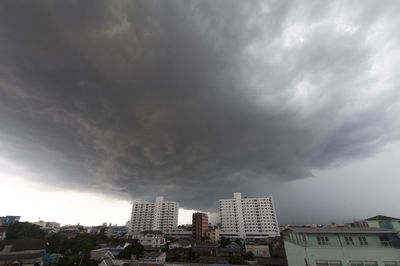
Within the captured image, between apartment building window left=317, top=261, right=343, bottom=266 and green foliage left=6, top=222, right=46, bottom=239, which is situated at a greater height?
green foliage left=6, top=222, right=46, bottom=239

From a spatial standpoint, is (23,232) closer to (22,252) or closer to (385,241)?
(22,252)

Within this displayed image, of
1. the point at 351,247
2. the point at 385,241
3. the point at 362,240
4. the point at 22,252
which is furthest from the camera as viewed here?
the point at 22,252

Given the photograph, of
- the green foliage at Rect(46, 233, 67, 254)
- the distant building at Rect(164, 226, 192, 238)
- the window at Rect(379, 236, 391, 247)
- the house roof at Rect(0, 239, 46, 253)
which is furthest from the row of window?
the distant building at Rect(164, 226, 192, 238)

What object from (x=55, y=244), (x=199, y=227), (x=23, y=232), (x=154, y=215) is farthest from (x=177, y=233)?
(x=23, y=232)

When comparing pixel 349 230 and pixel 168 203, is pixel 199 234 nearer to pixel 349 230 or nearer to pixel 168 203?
pixel 168 203

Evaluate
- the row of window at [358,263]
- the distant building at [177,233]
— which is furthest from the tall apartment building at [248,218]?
the row of window at [358,263]

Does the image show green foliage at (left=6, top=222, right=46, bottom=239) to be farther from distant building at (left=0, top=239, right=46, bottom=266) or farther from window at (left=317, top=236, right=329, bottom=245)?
window at (left=317, top=236, right=329, bottom=245)

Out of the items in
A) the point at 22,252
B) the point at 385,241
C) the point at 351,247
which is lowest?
the point at 22,252
